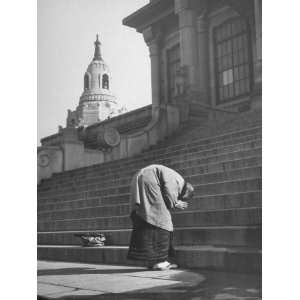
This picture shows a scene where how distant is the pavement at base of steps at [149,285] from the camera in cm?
370

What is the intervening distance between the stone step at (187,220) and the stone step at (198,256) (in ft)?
1.45

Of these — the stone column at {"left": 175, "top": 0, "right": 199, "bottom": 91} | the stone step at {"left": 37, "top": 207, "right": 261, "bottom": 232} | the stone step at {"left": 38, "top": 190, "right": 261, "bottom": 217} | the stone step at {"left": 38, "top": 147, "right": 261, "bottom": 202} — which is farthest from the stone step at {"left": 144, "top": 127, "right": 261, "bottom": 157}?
the stone column at {"left": 175, "top": 0, "right": 199, "bottom": 91}

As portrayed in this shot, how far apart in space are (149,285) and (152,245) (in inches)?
29.8


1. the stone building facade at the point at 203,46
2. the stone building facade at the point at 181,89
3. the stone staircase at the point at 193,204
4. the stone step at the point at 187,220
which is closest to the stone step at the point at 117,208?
the stone staircase at the point at 193,204

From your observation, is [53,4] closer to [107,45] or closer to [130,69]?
[107,45]

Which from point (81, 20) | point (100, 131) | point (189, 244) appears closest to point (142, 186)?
point (189, 244)

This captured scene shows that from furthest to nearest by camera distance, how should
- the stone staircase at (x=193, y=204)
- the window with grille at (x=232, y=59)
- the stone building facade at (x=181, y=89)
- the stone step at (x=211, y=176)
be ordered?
1. the window with grille at (x=232, y=59)
2. the stone building facade at (x=181, y=89)
3. the stone step at (x=211, y=176)
4. the stone staircase at (x=193, y=204)

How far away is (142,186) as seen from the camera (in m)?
4.72

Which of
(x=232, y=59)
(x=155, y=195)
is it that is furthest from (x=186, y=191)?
(x=232, y=59)

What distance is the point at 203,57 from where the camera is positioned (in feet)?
37.7

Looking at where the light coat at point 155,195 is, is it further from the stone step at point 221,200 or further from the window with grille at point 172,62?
the window with grille at point 172,62

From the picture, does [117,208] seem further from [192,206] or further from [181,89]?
[181,89]

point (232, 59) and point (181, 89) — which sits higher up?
point (232, 59)
